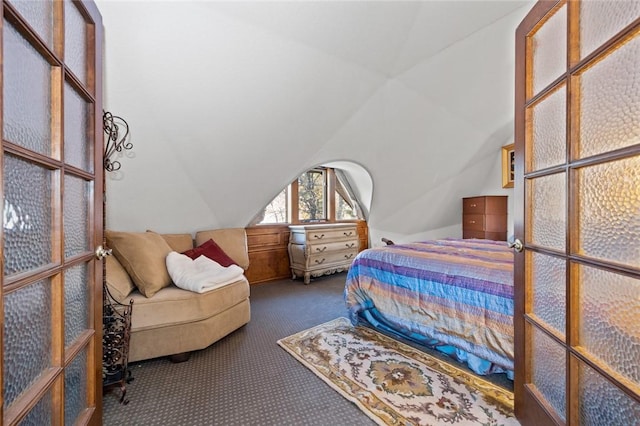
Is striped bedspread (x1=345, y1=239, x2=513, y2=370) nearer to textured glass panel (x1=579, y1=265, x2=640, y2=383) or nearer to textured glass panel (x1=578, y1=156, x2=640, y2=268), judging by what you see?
textured glass panel (x1=579, y1=265, x2=640, y2=383)

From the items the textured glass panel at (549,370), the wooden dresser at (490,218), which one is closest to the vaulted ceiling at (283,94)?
the wooden dresser at (490,218)

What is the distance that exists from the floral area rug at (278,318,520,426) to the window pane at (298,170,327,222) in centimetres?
263

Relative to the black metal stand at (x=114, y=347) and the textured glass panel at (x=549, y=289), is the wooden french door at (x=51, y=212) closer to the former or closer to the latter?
the black metal stand at (x=114, y=347)

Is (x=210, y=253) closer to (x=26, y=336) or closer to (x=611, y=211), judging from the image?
(x=26, y=336)

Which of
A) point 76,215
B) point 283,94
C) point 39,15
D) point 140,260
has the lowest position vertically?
point 140,260

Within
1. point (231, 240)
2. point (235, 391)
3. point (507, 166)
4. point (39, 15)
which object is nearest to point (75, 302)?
point (39, 15)

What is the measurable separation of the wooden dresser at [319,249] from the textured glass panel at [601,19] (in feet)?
11.5

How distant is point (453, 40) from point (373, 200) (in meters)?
2.43

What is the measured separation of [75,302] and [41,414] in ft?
1.10

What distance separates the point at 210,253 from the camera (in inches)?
117

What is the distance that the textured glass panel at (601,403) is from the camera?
2.50 ft

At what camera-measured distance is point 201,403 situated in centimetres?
163

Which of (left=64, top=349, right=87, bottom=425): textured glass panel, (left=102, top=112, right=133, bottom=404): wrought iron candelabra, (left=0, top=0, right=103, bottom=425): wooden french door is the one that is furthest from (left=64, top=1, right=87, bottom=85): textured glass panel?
(left=64, top=349, right=87, bottom=425): textured glass panel

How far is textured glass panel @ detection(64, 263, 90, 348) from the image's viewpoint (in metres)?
0.96
